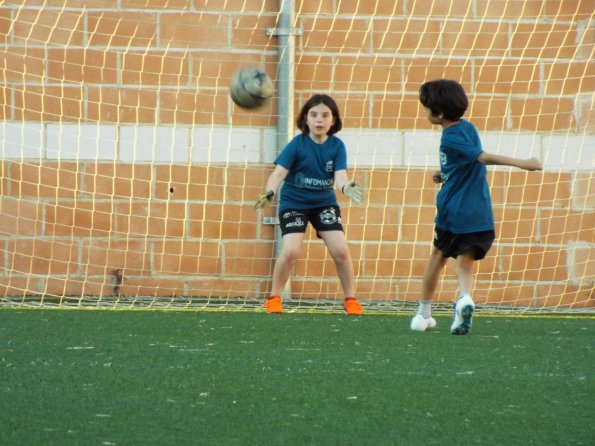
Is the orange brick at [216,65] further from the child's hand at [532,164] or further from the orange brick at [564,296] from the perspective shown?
the child's hand at [532,164]

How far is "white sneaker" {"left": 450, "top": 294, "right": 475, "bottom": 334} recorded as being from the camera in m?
5.55

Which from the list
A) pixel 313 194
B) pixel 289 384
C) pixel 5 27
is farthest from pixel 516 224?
pixel 289 384

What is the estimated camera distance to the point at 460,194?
5672 mm

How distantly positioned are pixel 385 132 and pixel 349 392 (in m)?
4.15

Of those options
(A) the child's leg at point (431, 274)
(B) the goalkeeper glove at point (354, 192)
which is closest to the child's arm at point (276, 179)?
(B) the goalkeeper glove at point (354, 192)

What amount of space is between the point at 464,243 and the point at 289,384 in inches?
73.9

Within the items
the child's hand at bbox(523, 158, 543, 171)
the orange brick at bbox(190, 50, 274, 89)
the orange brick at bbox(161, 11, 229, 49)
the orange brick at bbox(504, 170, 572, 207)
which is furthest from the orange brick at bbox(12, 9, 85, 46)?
the child's hand at bbox(523, 158, 543, 171)

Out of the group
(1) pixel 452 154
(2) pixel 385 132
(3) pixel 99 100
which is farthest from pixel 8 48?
(1) pixel 452 154

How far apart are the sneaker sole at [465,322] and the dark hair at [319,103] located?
1804 millimetres

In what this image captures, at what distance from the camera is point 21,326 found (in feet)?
19.2

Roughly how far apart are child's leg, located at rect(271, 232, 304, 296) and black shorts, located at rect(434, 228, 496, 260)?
1251 millimetres

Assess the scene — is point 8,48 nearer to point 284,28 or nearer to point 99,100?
point 99,100

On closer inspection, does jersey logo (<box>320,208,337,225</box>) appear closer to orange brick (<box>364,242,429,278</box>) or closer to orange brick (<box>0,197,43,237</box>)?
orange brick (<box>364,242,429,278</box>)

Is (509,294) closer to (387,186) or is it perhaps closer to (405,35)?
(387,186)
